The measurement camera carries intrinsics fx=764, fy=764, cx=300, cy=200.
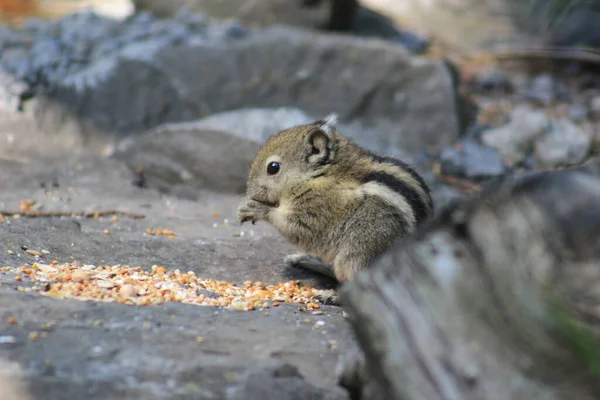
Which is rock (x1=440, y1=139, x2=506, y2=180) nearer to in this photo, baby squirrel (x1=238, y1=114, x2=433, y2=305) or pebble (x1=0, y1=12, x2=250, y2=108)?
baby squirrel (x1=238, y1=114, x2=433, y2=305)

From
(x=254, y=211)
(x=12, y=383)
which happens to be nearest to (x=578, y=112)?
(x=254, y=211)

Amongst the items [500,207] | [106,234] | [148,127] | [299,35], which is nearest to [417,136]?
[299,35]

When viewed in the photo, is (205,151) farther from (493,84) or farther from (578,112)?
(578,112)

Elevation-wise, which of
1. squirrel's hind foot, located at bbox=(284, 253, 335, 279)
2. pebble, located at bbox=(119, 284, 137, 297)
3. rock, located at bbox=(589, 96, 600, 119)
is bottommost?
squirrel's hind foot, located at bbox=(284, 253, 335, 279)

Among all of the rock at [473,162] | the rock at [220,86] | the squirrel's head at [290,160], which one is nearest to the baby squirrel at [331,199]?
the squirrel's head at [290,160]

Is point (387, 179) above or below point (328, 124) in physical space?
below

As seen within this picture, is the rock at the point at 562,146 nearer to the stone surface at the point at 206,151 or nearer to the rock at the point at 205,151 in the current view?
the stone surface at the point at 206,151

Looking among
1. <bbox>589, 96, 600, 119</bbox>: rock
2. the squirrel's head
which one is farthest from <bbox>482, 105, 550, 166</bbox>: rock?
the squirrel's head
